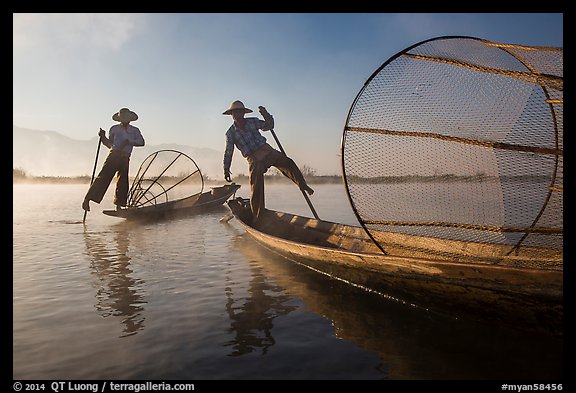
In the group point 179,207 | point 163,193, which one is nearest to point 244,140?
point 179,207

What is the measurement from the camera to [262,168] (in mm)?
8406

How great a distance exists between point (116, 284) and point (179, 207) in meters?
9.19

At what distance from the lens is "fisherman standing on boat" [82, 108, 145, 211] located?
11.8 metres

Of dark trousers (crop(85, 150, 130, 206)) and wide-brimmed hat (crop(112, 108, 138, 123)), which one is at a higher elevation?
wide-brimmed hat (crop(112, 108, 138, 123))

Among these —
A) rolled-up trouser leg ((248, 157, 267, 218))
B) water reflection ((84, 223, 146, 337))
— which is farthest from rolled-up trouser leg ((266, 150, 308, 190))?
water reflection ((84, 223, 146, 337))

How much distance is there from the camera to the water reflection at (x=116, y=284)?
3990 mm

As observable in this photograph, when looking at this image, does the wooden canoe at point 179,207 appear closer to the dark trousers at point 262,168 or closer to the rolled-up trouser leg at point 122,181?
the rolled-up trouser leg at point 122,181

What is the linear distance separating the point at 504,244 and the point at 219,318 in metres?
3.81

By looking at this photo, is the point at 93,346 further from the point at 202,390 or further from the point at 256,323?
the point at 256,323

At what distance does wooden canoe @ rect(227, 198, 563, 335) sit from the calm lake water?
15cm

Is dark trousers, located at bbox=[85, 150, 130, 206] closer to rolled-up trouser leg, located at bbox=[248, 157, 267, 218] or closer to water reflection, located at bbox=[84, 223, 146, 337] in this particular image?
water reflection, located at bbox=[84, 223, 146, 337]

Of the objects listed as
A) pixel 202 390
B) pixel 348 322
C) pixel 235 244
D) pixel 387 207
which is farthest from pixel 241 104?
pixel 202 390

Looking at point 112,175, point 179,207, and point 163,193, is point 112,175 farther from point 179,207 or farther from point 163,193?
point 179,207

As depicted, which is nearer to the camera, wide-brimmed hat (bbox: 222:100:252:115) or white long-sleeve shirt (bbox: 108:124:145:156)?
wide-brimmed hat (bbox: 222:100:252:115)
